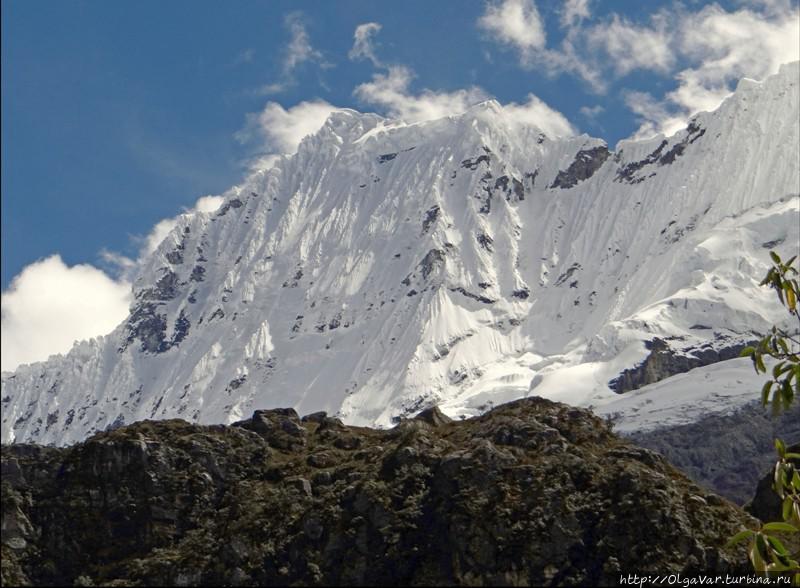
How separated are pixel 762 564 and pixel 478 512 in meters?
46.2

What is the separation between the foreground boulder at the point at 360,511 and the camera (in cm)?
6625

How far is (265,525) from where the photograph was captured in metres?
71.1

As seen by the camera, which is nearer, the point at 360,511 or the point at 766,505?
the point at 360,511

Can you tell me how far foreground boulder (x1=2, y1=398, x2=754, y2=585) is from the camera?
66.2 metres

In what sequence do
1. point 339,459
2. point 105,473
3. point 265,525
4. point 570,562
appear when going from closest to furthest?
point 570,562 → point 265,525 → point 105,473 → point 339,459

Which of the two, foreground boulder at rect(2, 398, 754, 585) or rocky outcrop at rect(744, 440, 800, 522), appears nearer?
foreground boulder at rect(2, 398, 754, 585)

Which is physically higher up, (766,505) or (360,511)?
(766,505)

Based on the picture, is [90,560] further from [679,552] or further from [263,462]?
[679,552]

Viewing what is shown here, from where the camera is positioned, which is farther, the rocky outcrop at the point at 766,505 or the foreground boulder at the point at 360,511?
the rocky outcrop at the point at 766,505

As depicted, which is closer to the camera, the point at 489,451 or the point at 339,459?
the point at 489,451

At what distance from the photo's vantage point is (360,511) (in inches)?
2790

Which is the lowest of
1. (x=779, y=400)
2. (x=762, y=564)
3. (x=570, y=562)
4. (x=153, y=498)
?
(x=762, y=564)

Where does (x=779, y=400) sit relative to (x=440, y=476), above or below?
below

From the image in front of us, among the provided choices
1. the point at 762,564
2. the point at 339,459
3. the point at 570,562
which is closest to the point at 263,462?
the point at 339,459
